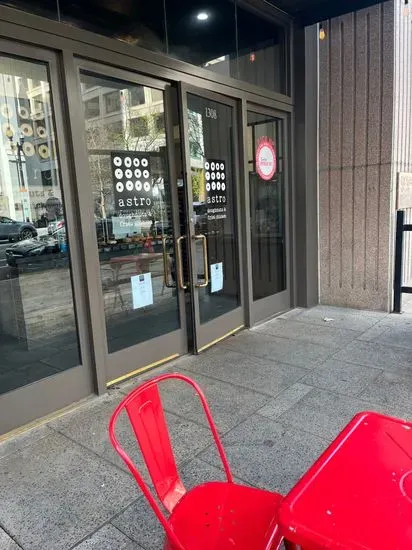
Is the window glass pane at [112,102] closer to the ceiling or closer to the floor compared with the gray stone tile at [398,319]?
closer to the ceiling

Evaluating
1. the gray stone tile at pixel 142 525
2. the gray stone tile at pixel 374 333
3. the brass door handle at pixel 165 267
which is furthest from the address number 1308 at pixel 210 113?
the gray stone tile at pixel 142 525

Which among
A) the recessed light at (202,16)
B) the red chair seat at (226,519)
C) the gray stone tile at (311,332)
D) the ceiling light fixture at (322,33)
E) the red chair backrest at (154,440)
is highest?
the ceiling light fixture at (322,33)

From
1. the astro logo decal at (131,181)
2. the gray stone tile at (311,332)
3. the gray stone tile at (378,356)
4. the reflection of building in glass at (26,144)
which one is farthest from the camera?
the gray stone tile at (311,332)

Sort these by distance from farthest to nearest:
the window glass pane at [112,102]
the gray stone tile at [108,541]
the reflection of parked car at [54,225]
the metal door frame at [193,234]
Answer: the metal door frame at [193,234] < the window glass pane at [112,102] < the reflection of parked car at [54,225] < the gray stone tile at [108,541]

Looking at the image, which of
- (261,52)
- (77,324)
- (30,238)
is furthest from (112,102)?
(261,52)

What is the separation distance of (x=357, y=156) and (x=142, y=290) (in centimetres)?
309

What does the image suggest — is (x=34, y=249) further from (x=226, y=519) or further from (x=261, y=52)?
(x=261, y=52)

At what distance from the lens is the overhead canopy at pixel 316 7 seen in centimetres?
443

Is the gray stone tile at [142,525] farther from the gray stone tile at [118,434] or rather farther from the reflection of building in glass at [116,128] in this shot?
the reflection of building in glass at [116,128]

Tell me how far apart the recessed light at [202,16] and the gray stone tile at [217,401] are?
3258 millimetres

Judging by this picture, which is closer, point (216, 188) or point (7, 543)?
point (7, 543)

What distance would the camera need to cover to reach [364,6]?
442 cm

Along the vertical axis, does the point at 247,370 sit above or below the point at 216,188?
below

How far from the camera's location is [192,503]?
149 centimetres
